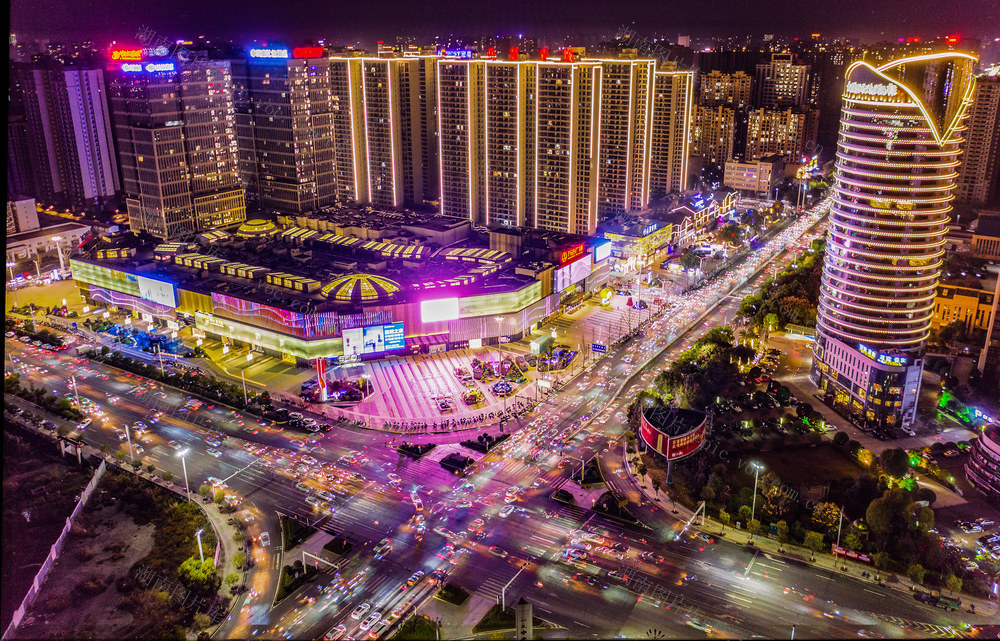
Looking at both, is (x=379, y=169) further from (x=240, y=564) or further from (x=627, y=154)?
(x=240, y=564)

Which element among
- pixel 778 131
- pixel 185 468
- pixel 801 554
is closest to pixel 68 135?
pixel 185 468

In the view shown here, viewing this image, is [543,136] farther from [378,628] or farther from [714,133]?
[378,628]

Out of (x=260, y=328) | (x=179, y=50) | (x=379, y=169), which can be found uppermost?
(x=179, y=50)

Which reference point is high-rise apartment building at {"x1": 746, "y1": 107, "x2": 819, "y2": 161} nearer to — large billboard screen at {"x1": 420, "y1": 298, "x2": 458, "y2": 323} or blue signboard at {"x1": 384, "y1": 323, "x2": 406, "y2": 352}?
large billboard screen at {"x1": 420, "y1": 298, "x2": 458, "y2": 323}

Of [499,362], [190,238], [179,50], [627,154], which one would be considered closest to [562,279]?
[499,362]

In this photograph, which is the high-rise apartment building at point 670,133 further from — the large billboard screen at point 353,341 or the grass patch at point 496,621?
the grass patch at point 496,621

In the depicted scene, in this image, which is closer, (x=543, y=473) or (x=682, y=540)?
(x=682, y=540)

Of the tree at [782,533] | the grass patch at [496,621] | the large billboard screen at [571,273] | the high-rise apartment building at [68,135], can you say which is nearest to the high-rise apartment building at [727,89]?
the large billboard screen at [571,273]
